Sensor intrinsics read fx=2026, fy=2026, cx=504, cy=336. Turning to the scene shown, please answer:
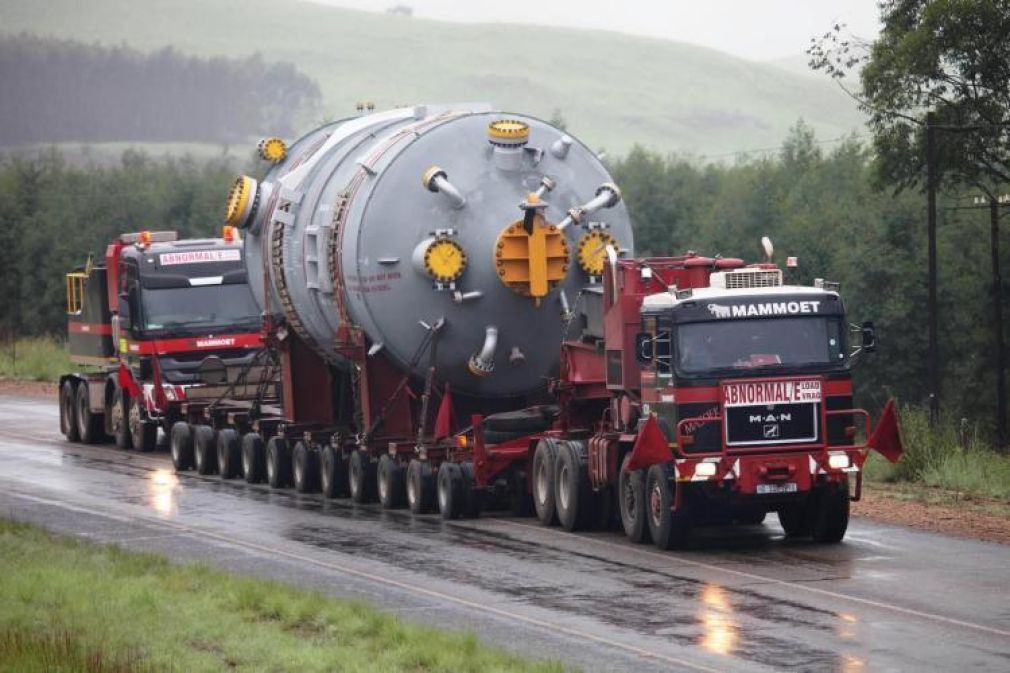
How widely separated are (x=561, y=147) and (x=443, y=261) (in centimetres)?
215

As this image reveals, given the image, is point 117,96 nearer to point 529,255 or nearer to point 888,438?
point 529,255

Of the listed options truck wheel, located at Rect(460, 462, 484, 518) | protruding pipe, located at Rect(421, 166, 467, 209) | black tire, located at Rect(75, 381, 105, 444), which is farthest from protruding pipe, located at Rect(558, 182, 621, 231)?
black tire, located at Rect(75, 381, 105, 444)

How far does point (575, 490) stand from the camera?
869 inches

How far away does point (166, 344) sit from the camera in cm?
3428

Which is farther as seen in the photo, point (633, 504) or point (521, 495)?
point (521, 495)

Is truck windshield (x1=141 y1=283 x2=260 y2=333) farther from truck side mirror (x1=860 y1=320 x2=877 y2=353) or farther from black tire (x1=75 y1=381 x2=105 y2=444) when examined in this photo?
truck side mirror (x1=860 y1=320 x2=877 y2=353)

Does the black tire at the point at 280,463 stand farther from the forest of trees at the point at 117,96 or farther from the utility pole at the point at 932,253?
the forest of trees at the point at 117,96

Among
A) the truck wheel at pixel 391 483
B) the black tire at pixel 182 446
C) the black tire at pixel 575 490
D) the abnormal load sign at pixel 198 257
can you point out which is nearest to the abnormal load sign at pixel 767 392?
the black tire at pixel 575 490

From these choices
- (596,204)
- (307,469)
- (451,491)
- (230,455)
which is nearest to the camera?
(451,491)

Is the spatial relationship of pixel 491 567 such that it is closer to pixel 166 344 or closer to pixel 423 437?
pixel 423 437

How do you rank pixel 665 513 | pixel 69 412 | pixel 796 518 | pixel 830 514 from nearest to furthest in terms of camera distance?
pixel 665 513
pixel 830 514
pixel 796 518
pixel 69 412

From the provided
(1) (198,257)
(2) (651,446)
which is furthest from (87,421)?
(2) (651,446)

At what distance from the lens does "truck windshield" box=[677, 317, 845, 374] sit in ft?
65.5

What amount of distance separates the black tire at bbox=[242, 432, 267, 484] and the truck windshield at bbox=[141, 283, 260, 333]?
4971mm
